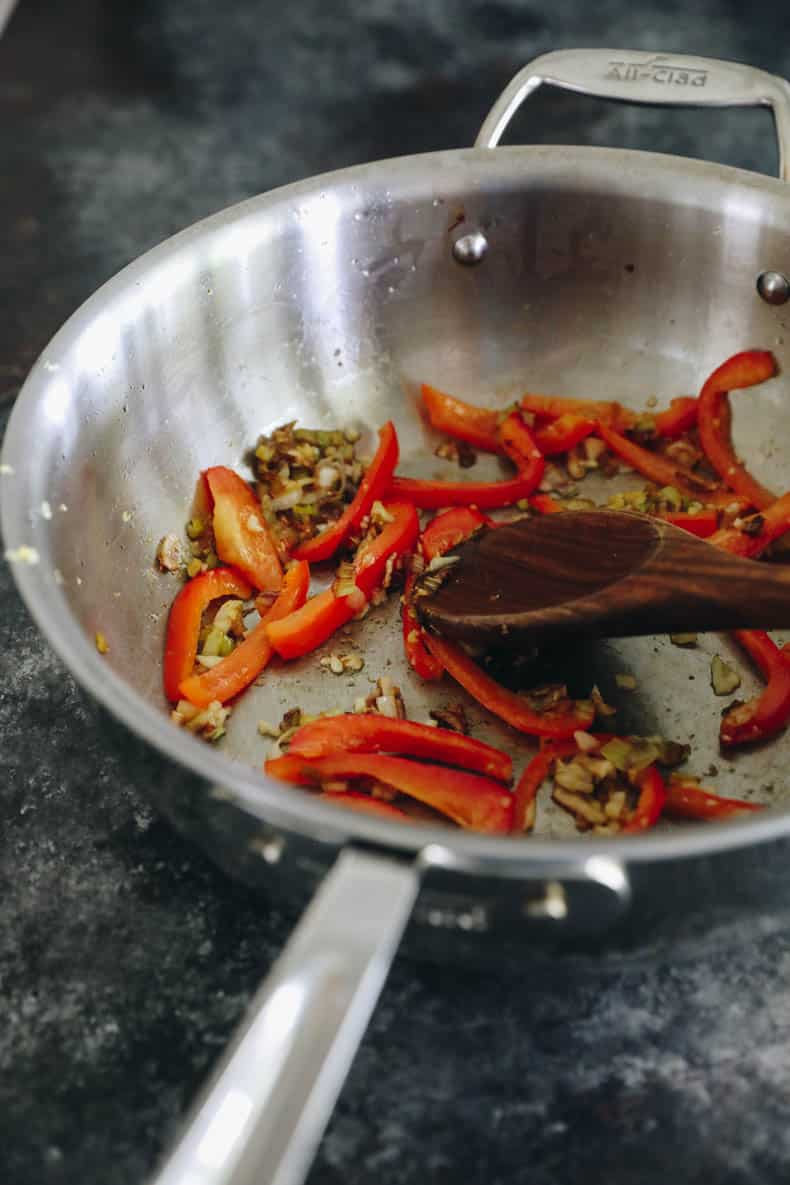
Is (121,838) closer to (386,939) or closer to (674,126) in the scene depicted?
(386,939)

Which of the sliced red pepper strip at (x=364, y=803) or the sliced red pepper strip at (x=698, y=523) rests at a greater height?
the sliced red pepper strip at (x=698, y=523)

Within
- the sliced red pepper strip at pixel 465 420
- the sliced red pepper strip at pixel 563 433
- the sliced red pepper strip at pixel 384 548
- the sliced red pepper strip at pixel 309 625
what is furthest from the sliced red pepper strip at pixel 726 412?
the sliced red pepper strip at pixel 309 625

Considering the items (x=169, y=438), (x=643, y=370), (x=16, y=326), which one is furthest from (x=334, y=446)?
(x=16, y=326)

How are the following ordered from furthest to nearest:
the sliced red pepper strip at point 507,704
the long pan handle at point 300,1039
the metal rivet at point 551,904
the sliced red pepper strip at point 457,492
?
the sliced red pepper strip at point 457,492, the sliced red pepper strip at point 507,704, the metal rivet at point 551,904, the long pan handle at point 300,1039

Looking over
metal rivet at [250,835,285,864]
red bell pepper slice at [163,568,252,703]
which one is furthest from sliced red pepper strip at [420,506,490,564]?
metal rivet at [250,835,285,864]

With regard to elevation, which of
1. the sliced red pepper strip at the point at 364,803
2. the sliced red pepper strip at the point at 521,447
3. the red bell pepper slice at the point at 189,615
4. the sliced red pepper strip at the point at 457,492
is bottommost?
the sliced red pepper strip at the point at 364,803

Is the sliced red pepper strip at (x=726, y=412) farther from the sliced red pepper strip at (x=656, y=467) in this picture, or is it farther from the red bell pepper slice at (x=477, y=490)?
the red bell pepper slice at (x=477, y=490)

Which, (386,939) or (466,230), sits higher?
(466,230)
